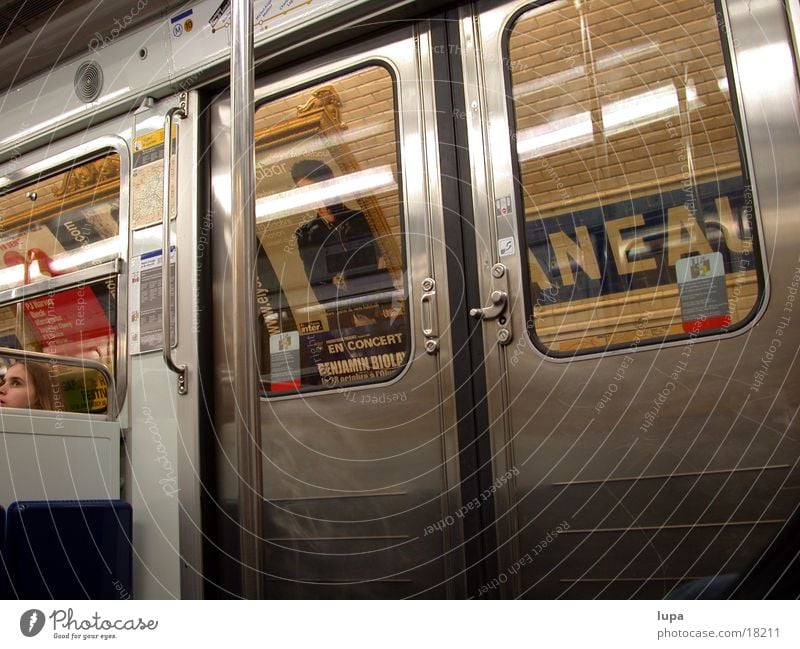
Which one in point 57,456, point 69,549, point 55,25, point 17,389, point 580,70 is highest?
point 55,25

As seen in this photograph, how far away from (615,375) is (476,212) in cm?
76

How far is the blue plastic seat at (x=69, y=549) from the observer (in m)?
2.38

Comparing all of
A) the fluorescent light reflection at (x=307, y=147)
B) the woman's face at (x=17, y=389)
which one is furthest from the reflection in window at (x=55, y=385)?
the fluorescent light reflection at (x=307, y=147)

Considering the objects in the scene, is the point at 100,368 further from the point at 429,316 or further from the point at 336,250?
the point at 429,316

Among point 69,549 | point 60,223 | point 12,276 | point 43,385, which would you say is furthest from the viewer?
point 12,276

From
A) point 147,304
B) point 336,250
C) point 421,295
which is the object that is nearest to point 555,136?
point 421,295

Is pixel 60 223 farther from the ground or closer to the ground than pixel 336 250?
farther from the ground

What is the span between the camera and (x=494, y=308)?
8.69 feet

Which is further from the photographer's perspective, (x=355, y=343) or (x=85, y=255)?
(x=85, y=255)

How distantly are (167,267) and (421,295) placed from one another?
39.6 inches

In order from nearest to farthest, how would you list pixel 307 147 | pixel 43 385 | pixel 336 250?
1. pixel 336 250
2. pixel 307 147
3. pixel 43 385

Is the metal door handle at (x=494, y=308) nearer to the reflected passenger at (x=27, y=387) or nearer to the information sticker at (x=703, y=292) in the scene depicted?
the information sticker at (x=703, y=292)

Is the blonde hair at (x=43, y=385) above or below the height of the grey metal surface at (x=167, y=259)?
below
